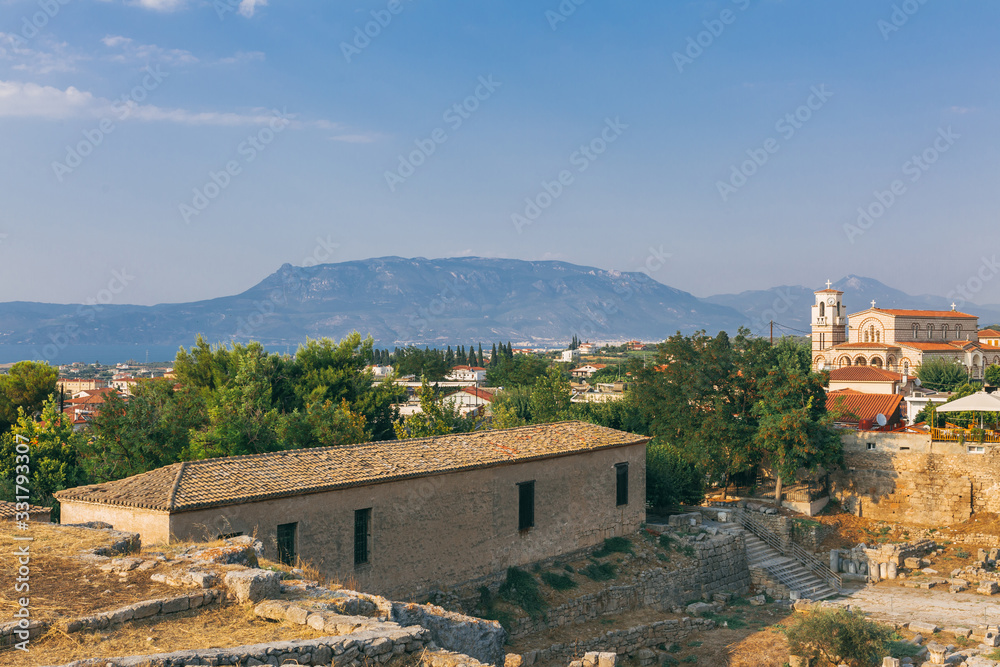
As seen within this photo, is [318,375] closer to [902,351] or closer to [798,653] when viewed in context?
[798,653]

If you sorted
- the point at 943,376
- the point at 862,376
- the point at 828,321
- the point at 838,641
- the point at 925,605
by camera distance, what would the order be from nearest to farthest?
the point at 838,641 → the point at 925,605 → the point at 862,376 → the point at 943,376 → the point at 828,321

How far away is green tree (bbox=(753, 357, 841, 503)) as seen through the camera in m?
34.4

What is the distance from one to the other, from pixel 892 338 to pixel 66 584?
Answer: 87.4 m

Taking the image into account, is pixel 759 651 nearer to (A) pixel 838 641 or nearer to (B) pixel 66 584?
(A) pixel 838 641

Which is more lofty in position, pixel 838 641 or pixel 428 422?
pixel 428 422

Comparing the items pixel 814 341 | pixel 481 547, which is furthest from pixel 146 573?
pixel 814 341

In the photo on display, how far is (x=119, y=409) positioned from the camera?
26.1m

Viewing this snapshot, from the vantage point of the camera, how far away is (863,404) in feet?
158

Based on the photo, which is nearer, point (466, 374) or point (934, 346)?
point (934, 346)

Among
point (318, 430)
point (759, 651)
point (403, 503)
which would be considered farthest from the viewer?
point (318, 430)

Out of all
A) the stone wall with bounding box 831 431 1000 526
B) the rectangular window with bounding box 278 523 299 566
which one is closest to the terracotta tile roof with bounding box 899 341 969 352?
the stone wall with bounding box 831 431 1000 526

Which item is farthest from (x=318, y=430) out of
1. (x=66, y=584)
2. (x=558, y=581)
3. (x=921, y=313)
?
(x=921, y=313)

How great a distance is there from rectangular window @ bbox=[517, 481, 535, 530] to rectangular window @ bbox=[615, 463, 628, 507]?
4640 millimetres

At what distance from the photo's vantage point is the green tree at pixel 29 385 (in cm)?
3816
